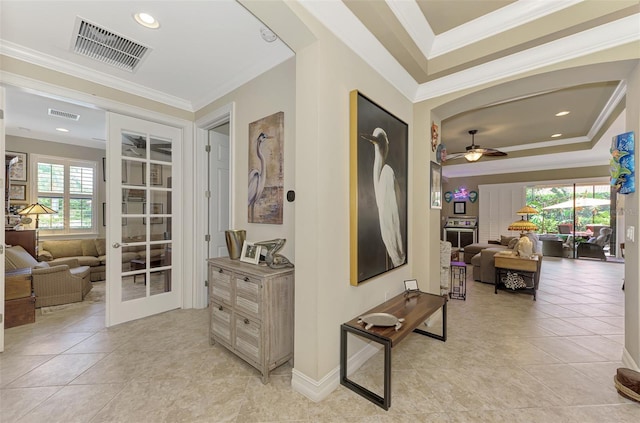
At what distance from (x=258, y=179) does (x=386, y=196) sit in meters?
1.26

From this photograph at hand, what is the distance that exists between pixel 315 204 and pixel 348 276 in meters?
0.68

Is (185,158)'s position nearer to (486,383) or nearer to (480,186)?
(486,383)

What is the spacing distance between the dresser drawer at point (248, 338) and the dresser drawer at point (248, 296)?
0.08 m

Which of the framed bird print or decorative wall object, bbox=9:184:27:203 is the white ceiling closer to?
the framed bird print

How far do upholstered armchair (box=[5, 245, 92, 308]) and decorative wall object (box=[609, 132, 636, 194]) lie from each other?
243 inches

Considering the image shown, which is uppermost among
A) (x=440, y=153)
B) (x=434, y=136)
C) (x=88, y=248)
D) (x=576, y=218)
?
(x=434, y=136)

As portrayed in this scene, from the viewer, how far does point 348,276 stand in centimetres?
213

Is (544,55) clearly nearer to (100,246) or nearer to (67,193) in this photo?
(100,246)

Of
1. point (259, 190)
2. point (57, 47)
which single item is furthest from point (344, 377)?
point (57, 47)

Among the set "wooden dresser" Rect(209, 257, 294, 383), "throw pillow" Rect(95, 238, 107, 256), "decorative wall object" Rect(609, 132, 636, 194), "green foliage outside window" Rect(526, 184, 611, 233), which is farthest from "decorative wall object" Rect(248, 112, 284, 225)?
"green foliage outside window" Rect(526, 184, 611, 233)

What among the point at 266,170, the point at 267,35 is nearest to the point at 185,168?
the point at 266,170

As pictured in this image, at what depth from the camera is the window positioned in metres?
5.21

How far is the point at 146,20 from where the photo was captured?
2.10 meters

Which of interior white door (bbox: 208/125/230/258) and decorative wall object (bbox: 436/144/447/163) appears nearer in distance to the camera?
decorative wall object (bbox: 436/144/447/163)
